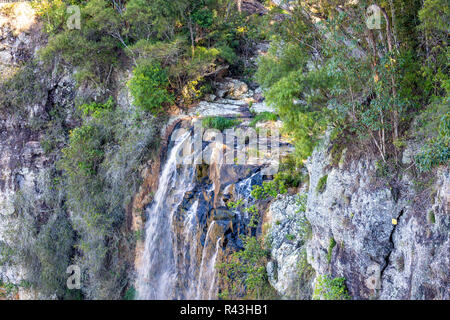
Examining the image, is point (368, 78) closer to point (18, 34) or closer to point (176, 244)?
point (176, 244)

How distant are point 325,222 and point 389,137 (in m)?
2.52

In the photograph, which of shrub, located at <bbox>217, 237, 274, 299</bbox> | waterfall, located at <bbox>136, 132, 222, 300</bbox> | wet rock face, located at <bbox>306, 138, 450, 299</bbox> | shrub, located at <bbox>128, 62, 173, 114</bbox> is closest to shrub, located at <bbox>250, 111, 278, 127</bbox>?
waterfall, located at <bbox>136, 132, 222, 300</bbox>

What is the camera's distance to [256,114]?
1381 centimetres

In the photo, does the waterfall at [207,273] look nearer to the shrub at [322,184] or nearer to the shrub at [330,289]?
the shrub at [330,289]

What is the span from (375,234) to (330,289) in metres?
1.80

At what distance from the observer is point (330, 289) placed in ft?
28.7

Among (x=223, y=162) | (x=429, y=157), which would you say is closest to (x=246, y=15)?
(x=223, y=162)

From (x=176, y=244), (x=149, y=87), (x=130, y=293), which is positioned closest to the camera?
(x=176, y=244)

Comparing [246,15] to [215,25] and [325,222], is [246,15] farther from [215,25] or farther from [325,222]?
[325,222]

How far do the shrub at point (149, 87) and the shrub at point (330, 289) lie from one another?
8.85 meters

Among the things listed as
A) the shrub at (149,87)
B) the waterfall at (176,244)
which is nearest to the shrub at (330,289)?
the waterfall at (176,244)

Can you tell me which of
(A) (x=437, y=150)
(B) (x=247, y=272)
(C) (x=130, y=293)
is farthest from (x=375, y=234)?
(C) (x=130, y=293)

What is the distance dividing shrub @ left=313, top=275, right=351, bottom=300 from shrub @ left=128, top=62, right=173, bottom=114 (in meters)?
8.85

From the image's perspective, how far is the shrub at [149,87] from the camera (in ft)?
46.3
